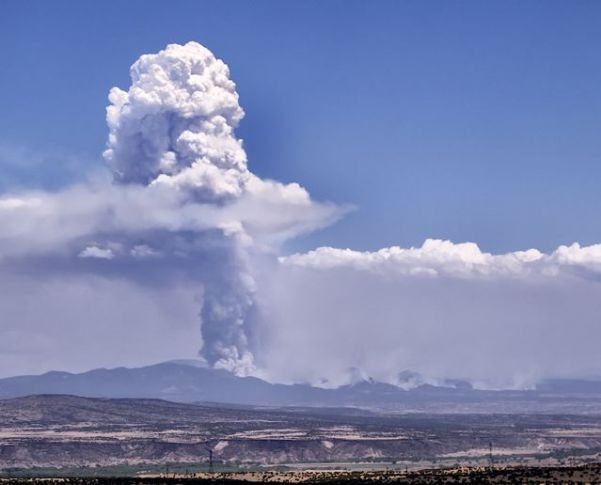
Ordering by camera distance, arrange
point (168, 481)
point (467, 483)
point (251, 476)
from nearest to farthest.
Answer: point (467, 483) < point (168, 481) < point (251, 476)

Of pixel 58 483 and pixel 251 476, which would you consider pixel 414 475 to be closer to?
pixel 251 476

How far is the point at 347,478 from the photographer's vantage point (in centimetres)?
16775

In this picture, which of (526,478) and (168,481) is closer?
(526,478)

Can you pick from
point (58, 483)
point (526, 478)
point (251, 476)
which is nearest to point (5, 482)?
point (58, 483)

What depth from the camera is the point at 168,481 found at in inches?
6344

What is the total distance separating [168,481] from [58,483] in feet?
50.1

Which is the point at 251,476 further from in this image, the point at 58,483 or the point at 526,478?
the point at 526,478

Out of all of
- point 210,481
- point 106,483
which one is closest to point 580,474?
point 210,481

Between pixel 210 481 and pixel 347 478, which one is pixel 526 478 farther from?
pixel 210 481

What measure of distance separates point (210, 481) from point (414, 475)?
1135 inches

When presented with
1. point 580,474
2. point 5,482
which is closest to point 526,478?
point 580,474

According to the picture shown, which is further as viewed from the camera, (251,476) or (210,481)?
(251,476)

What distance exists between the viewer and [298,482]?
16512 cm

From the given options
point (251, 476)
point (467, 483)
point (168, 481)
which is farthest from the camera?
point (251, 476)
